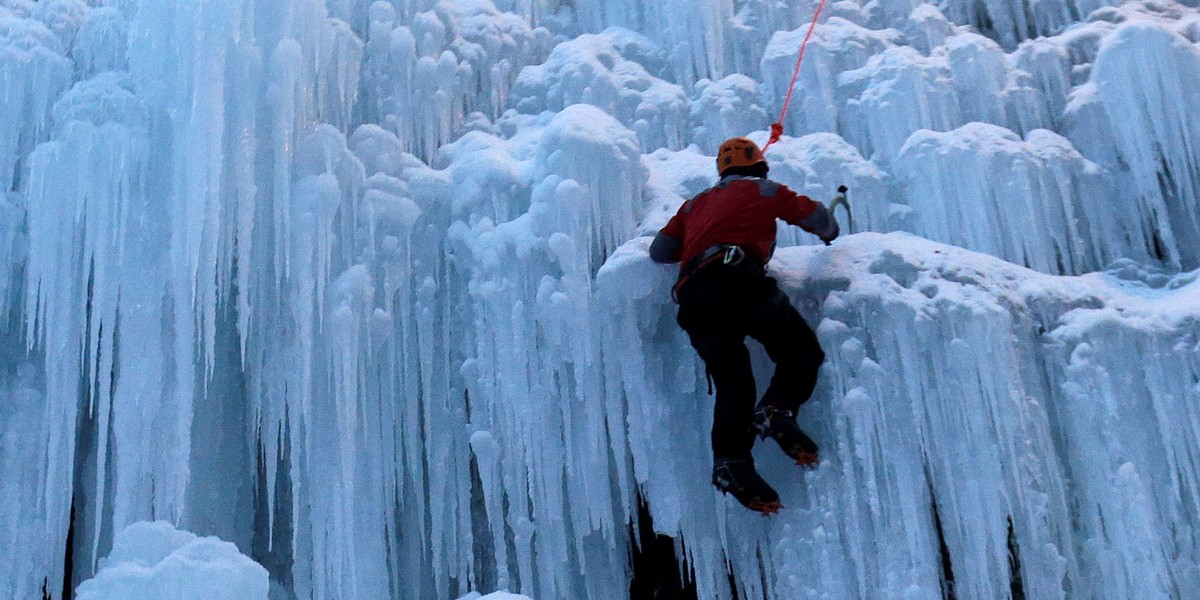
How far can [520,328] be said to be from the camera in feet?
14.6

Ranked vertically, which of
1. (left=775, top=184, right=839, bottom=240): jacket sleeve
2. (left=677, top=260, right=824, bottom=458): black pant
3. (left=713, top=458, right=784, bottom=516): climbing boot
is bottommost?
(left=713, top=458, right=784, bottom=516): climbing boot

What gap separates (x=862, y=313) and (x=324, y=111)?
2.58 m

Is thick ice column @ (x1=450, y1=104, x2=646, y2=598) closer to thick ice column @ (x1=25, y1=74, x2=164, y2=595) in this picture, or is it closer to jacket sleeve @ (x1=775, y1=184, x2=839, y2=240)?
jacket sleeve @ (x1=775, y1=184, x2=839, y2=240)

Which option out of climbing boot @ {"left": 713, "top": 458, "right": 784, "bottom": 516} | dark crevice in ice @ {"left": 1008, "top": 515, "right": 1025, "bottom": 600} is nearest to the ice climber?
climbing boot @ {"left": 713, "top": 458, "right": 784, "bottom": 516}

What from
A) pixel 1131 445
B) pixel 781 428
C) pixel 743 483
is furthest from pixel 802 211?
pixel 1131 445

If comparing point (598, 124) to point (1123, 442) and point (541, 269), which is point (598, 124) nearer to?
point (541, 269)

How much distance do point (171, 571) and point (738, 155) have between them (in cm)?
261

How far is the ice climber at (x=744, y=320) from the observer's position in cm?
374

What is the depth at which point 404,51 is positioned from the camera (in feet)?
17.0

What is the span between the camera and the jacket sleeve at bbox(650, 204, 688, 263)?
4.21 metres

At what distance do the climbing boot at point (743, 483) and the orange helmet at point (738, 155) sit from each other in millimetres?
1257

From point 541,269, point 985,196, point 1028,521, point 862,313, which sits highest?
point 985,196

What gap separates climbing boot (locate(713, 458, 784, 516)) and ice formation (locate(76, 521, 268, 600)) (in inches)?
63.8

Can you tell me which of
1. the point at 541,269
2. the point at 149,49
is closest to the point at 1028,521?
the point at 541,269
